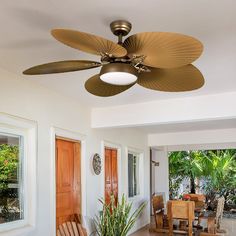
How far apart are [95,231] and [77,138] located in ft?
5.42

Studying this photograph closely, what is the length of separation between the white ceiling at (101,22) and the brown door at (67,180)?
179 cm

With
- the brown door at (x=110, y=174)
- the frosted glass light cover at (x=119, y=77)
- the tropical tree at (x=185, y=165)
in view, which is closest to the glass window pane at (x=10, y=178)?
the frosted glass light cover at (x=119, y=77)

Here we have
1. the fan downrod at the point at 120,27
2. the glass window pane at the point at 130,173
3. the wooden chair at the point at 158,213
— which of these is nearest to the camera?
the fan downrod at the point at 120,27

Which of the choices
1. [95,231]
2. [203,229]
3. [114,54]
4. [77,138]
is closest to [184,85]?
[114,54]

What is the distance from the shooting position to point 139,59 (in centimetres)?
216

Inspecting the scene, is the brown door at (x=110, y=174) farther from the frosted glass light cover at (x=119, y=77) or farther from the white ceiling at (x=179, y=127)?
the frosted glass light cover at (x=119, y=77)

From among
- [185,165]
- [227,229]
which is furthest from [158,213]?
[185,165]

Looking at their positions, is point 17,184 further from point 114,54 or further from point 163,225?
point 163,225

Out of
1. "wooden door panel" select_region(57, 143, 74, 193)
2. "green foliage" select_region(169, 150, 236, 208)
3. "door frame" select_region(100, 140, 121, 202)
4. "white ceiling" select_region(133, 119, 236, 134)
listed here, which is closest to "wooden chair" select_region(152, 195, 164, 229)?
"door frame" select_region(100, 140, 121, 202)

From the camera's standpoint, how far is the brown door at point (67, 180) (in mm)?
4863

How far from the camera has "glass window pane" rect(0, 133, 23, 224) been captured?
3871 millimetres

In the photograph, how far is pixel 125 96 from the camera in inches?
195

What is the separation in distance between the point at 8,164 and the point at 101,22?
2226 millimetres

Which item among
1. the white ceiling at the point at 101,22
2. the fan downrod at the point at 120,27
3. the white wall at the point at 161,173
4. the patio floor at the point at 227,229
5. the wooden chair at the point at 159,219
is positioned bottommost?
the patio floor at the point at 227,229
